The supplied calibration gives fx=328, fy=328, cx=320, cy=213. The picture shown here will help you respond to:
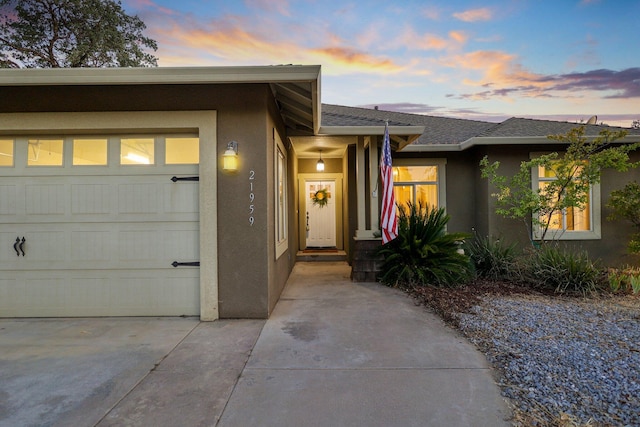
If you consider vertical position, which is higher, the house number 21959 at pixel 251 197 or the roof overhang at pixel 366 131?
the roof overhang at pixel 366 131

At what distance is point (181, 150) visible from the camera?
13.9ft

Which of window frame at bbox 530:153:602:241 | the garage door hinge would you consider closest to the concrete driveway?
the garage door hinge

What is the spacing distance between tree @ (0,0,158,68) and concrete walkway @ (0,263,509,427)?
11892mm

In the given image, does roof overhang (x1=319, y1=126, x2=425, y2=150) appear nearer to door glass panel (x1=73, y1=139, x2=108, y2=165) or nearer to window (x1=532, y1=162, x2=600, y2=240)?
window (x1=532, y1=162, x2=600, y2=240)

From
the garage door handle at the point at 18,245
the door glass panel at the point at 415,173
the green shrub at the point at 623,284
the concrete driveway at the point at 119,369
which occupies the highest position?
the door glass panel at the point at 415,173

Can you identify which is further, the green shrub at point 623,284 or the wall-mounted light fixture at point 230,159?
the green shrub at point 623,284

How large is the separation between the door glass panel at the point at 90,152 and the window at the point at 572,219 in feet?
26.0

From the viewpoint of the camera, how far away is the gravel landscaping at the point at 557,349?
2096 millimetres

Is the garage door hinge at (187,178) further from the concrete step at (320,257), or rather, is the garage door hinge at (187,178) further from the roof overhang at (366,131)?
the concrete step at (320,257)

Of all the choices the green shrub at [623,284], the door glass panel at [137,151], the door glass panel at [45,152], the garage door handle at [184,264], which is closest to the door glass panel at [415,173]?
the green shrub at [623,284]

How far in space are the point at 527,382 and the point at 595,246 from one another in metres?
6.41

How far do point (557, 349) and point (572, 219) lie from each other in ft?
18.0

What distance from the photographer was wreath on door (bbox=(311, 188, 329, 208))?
9.77 metres

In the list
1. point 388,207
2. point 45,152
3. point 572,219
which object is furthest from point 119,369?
point 572,219
